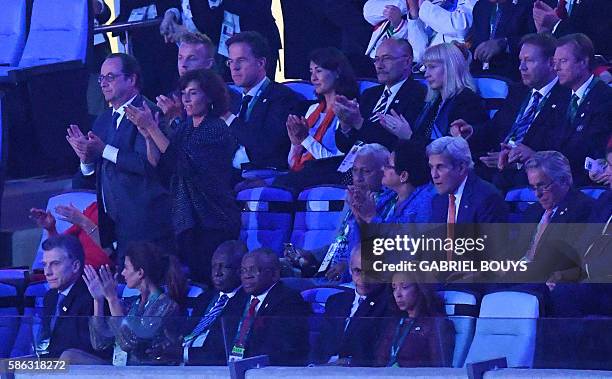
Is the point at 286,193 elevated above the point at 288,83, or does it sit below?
below

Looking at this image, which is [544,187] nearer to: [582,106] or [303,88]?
[582,106]

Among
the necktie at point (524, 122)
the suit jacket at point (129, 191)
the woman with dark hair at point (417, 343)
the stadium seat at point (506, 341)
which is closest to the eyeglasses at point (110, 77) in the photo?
the suit jacket at point (129, 191)

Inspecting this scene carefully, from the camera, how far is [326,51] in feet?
20.1

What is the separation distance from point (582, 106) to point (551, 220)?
0.54 metres

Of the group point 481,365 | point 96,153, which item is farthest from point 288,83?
point 481,365

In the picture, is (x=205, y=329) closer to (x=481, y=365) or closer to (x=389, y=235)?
(x=481, y=365)

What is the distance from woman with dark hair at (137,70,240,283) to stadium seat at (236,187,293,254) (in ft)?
0.23

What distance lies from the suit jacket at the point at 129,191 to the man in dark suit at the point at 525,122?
5.25ft

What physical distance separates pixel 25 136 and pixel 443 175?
2568mm

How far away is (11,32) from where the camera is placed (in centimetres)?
718

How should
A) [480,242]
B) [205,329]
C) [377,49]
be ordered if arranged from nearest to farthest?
[205,329], [480,242], [377,49]

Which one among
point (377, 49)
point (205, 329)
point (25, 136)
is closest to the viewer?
point (205, 329)

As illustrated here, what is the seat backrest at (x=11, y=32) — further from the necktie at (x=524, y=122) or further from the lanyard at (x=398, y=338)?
the lanyard at (x=398, y=338)

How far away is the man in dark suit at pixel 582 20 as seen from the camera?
→ 570cm
